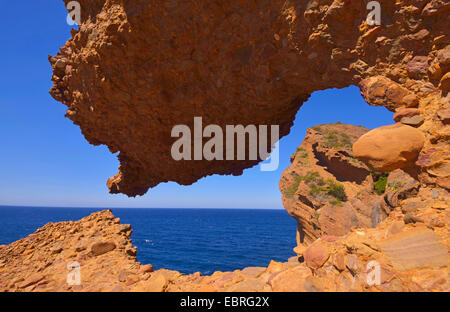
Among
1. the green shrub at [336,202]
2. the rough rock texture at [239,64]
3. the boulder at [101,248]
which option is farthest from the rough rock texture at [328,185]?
the boulder at [101,248]

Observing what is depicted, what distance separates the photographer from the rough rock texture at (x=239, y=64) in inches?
146

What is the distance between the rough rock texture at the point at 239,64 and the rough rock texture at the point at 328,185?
986cm

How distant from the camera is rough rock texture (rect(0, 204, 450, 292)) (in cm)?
269

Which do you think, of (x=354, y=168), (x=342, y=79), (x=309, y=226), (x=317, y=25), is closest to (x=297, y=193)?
(x=309, y=226)

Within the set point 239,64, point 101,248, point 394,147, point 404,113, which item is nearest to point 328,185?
point 239,64

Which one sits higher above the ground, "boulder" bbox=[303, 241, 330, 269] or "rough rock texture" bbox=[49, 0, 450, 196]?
"rough rock texture" bbox=[49, 0, 450, 196]

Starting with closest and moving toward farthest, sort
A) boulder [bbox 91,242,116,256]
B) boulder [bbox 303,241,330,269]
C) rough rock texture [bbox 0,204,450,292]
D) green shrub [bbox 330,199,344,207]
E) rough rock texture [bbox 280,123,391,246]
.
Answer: rough rock texture [bbox 0,204,450,292], boulder [bbox 303,241,330,269], boulder [bbox 91,242,116,256], rough rock texture [bbox 280,123,391,246], green shrub [bbox 330,199,344,207]

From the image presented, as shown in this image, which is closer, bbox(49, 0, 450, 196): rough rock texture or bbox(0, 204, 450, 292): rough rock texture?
bbox(0, 204, 450, 292): rough rock texture

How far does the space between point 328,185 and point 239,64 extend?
14388mm

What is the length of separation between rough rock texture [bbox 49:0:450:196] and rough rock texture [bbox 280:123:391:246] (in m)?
9.86

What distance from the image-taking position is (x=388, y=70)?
423cm

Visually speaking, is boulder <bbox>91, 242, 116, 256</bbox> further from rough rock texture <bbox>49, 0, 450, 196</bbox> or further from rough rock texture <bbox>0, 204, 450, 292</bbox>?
rough rock texture <bbox>49, 0, 450, 196</bbox>

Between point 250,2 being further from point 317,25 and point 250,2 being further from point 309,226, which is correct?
point 309,226

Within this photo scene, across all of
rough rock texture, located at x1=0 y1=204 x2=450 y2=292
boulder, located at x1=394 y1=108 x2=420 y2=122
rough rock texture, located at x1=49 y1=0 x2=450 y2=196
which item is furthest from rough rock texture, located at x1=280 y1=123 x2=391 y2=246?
rough rock texture, located at x1=0 y1=204 x2=450 y2=292
